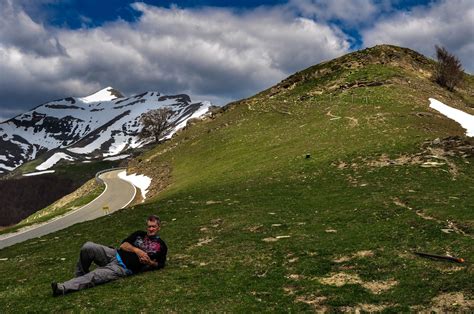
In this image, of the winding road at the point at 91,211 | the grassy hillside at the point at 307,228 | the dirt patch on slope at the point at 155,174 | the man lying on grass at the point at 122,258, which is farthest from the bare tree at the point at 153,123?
the man lying on grass at the point at 122,258

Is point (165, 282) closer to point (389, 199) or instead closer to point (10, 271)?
point (10, 271)

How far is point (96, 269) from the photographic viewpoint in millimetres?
14883

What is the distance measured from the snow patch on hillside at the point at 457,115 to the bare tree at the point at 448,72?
816 inches

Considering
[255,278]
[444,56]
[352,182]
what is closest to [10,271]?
[255,278]

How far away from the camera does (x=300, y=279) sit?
1441 cm

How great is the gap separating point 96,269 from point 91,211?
148ft

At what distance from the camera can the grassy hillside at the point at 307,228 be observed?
12875 millimetres

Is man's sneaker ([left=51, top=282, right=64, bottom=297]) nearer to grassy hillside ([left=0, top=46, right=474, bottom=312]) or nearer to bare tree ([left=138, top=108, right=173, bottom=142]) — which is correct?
grassy hillside ([left=0, top=46, right=474, bottom=312])

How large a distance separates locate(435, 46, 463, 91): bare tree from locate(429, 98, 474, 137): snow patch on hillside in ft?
68.0

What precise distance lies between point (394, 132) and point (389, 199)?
892 inches

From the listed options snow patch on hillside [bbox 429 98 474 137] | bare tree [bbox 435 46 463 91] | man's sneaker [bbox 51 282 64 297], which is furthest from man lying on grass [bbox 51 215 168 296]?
bare tree [bbox 435 46 463 91]

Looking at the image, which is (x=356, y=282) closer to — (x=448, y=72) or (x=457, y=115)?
(x=457, y=115)

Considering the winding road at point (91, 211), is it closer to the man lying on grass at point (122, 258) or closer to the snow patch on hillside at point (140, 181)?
the snow patch on hillside at point (140, 181)

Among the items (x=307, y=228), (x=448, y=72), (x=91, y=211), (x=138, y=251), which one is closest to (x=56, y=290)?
(x=138, y=251)
